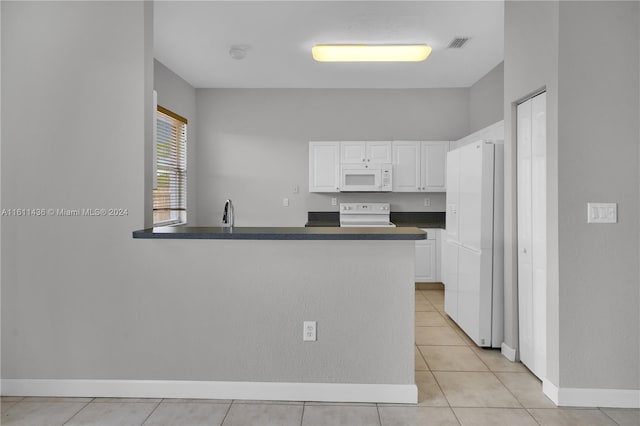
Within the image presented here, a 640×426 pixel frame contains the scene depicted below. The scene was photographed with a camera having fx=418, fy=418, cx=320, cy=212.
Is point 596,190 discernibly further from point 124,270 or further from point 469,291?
point 124,270

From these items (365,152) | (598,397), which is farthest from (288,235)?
(365,152)

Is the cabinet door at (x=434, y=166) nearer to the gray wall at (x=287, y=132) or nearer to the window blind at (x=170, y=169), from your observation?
the gray wall at (x=287, y=132)

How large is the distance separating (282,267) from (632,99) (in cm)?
215

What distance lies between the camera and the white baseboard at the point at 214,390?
236cm

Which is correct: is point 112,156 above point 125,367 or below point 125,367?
above

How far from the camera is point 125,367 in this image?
2.42 meters

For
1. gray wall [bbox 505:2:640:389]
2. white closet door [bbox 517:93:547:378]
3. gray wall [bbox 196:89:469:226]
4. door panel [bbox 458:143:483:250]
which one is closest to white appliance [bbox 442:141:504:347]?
door panel [bbox 458:143:483:250]

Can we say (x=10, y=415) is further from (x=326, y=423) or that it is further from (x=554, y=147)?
(x=554, y=147)

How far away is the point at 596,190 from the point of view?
2326mm

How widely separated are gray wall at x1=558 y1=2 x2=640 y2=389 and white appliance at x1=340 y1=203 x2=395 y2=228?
3.24 metres

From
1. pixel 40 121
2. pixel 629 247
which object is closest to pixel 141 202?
pixel 40 121

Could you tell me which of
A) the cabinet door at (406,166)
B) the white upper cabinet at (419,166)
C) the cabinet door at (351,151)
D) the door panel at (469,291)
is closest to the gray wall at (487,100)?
the white upper cabinet at (419,166)

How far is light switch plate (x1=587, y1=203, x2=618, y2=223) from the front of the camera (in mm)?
2314

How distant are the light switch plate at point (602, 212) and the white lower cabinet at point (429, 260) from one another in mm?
2962
